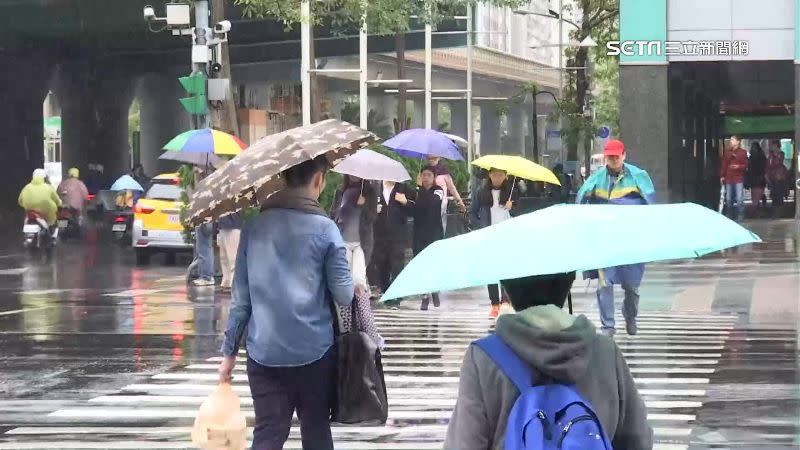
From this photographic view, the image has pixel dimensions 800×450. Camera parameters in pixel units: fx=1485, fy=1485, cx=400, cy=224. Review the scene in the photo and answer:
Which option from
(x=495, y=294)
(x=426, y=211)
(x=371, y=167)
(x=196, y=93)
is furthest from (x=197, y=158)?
(x=371, y=167)

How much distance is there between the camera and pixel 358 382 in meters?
6.21

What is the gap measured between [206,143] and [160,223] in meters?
7.64

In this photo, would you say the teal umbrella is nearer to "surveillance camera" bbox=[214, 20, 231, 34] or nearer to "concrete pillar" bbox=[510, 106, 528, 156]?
"surveillance camera" bbox=[214, 20, 231, 34]

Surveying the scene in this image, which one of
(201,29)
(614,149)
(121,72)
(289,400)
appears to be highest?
(121,72)

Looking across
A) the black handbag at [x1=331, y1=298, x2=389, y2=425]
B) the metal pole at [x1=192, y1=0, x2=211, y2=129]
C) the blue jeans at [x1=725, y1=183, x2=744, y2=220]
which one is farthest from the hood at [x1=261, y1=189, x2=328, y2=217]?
the blue jeans at [x1=725, y1=183, x2=744, y2=220]

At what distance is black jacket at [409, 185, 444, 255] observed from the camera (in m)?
18.3

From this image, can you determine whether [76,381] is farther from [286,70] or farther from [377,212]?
[286,70]

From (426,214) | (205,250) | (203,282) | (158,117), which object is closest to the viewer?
(426,214)

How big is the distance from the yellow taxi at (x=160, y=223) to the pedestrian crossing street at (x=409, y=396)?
11.7 m

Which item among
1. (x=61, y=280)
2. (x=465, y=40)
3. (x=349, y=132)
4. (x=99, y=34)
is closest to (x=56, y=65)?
(x=99, y=34)

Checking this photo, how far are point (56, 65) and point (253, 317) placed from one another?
47.3 meters

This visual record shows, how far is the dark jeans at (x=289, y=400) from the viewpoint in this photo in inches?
244

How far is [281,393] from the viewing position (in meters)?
6.22

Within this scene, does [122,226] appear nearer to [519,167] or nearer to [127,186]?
[127,186]
